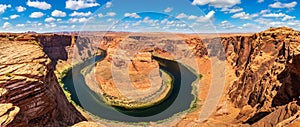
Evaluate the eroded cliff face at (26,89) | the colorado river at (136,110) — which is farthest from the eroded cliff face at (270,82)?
the eroded cliff face at (26,89)

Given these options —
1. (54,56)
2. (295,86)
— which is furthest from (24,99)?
(54,56)

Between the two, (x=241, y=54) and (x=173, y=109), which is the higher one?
(x=241, y=54)

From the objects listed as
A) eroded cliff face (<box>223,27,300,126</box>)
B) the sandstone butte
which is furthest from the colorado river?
eroded cliff face (<box>223,27,300,126</box>)

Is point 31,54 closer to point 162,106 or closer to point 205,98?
point 162,106

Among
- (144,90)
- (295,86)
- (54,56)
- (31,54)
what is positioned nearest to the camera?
(31,54)

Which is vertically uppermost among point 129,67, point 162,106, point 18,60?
point 18,60

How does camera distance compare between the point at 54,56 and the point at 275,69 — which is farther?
the point at 54,56

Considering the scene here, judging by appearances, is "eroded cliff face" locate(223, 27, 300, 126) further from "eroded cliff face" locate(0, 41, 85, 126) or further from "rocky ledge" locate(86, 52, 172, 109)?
"rocky ledge" locate(86, 52, 172, 109)

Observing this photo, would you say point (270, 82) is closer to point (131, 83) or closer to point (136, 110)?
point (136, 110)
